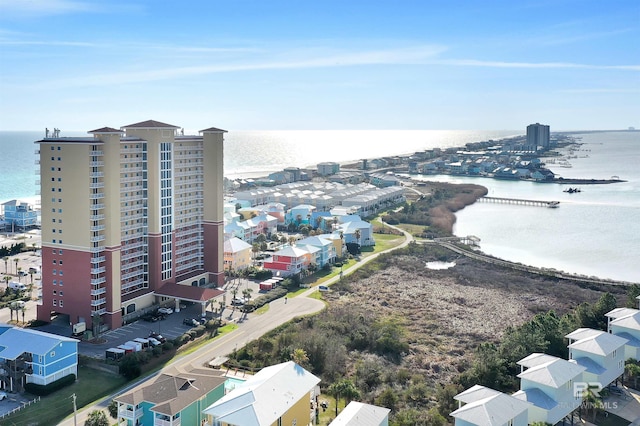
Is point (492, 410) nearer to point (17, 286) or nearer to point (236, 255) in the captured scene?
point (236, 255)

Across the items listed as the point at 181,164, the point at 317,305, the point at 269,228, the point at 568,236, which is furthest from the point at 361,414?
the point at 568,236

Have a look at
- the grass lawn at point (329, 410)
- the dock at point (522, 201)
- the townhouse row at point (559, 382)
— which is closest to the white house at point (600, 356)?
the townhouse row at point (559, 382)

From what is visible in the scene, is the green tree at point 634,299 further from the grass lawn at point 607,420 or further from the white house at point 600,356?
the grass lawn at point 607,420

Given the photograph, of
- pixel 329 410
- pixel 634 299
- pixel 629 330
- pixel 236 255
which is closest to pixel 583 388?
pixel 629 330

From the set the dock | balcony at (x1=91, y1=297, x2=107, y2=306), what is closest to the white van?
balcony at (x1=91, y1=297, x2=107, y2=306)

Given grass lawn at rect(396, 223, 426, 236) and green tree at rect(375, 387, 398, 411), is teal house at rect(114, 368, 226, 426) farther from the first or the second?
grass lawn at rect(396, 223, 426, 236)
